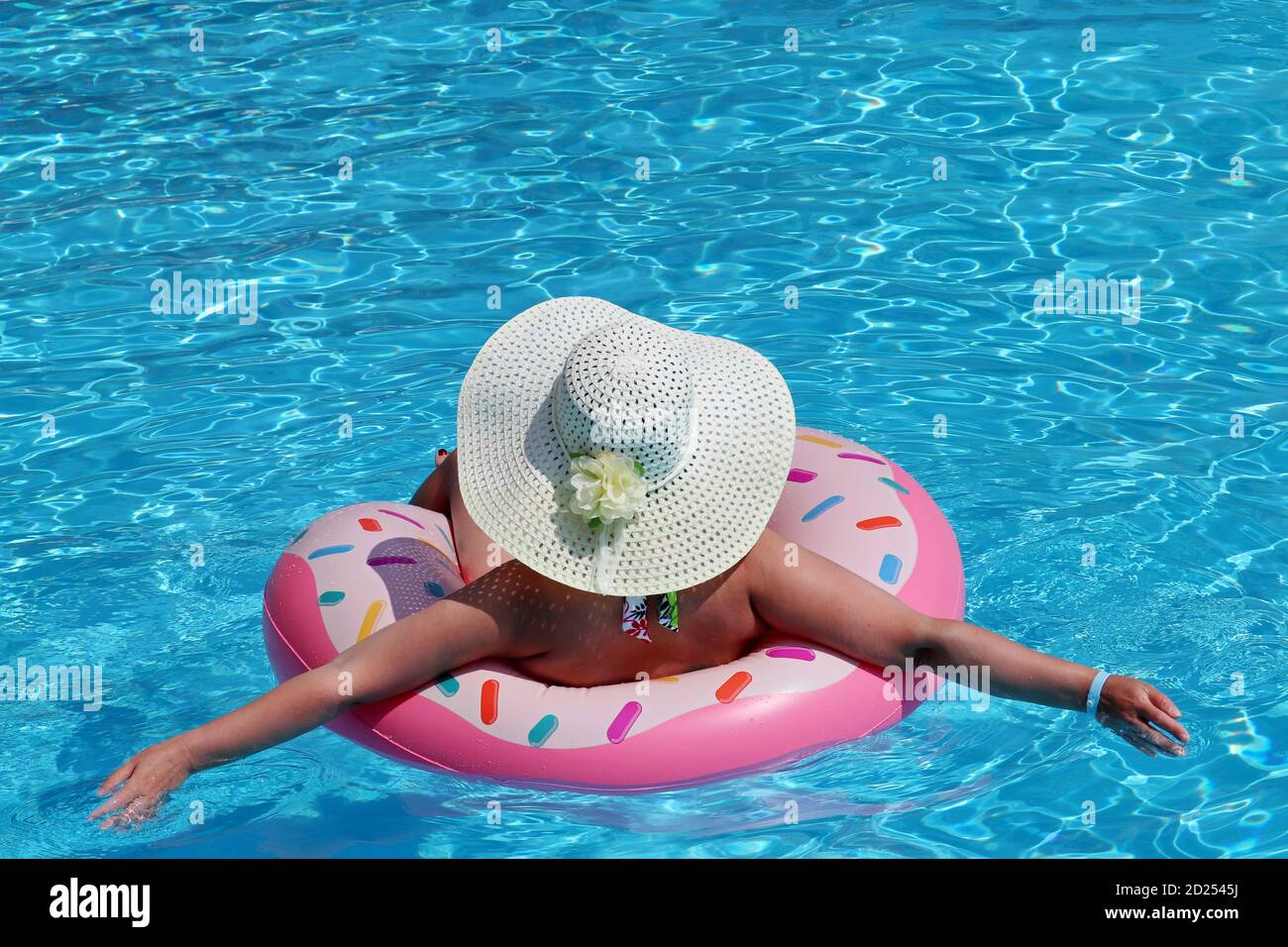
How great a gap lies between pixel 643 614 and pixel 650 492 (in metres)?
0.35

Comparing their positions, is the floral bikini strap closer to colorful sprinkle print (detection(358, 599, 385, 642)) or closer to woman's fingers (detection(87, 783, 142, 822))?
colorful sprinkle print (detection(358, 599, 385, 642))

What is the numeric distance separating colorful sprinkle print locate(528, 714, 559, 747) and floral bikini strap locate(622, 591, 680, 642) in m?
0.27

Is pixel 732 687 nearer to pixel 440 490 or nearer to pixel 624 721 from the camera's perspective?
pixel 624 721

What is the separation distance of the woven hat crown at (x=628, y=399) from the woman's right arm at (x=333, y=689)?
1.65 ft

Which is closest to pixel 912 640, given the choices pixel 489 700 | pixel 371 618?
pixel 489 700

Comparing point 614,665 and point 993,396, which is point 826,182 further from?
point 614,665

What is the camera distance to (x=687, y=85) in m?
8.48

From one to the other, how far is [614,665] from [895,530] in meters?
0.85

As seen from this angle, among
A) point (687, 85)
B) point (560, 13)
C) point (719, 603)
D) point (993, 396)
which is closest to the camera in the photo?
point (719, 603)

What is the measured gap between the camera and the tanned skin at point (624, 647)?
369cm

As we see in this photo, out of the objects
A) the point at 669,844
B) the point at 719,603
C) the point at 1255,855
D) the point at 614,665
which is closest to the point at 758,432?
the point at 719,603

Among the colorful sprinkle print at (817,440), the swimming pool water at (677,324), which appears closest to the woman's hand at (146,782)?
the swimming pool water at (677,324)

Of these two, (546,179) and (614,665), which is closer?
(614,665)

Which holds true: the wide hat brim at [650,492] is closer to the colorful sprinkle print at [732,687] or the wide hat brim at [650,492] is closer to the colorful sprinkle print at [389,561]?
the colorful sprinkle print at [732,687]
